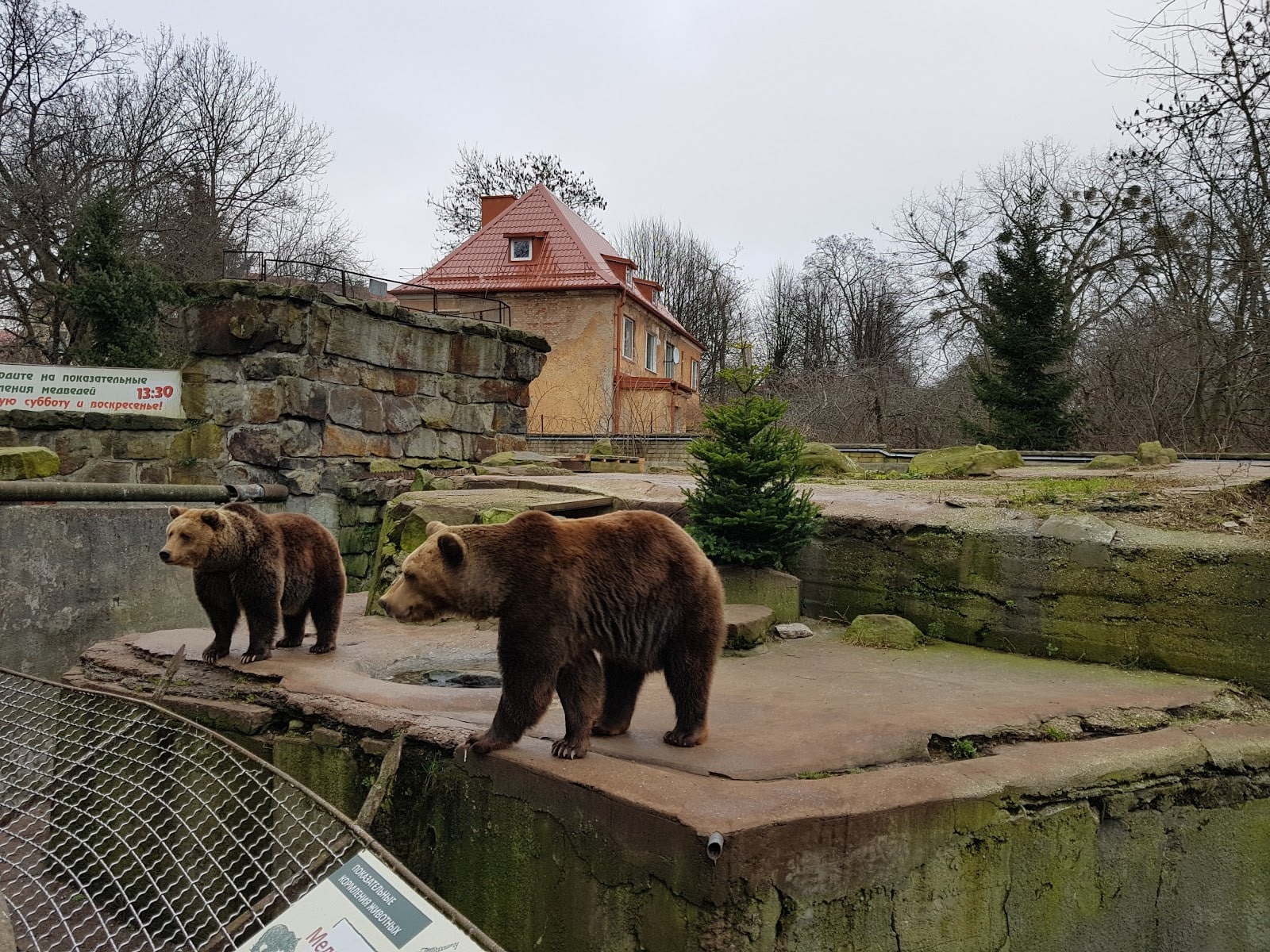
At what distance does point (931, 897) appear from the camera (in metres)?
3.50

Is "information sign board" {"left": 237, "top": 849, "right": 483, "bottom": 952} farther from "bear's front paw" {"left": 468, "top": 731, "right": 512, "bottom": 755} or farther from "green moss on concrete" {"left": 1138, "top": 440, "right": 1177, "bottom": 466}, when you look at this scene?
"green moss on concrete" {"left": 1138, "top": 440, "right": 1177, "bottom": 466}

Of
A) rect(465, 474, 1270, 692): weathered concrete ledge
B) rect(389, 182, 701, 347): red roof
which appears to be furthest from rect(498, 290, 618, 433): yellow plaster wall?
rect(465, 474, 1270, 692): weathered concrete ledge

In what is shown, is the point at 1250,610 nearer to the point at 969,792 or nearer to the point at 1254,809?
the point at 1254,809

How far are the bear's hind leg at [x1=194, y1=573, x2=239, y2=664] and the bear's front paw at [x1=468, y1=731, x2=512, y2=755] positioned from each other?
2.25 m

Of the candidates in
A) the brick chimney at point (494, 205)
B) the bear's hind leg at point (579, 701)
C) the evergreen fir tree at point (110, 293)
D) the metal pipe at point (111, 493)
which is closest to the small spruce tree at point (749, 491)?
the bear's hind leg at point (579, 701)

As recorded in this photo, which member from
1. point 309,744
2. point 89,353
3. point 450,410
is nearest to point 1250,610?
point 309,744

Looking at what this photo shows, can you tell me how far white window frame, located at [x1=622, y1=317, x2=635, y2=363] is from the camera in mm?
28794

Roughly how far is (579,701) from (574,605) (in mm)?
423

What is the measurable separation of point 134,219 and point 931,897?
957 inches

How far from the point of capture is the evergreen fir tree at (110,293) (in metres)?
15.5

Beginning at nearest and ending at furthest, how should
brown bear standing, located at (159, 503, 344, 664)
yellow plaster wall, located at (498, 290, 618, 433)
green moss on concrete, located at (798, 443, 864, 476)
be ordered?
brown bear standing, located at (159, 503, 344, 664) → green moss on concrete, located at (798, 443, 864, 476) → yellow plaster wall, located at (498, 290, 618, 433)

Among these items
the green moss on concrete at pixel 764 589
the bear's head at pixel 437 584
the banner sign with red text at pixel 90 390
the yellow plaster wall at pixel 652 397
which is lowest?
the green moss on concrete at pixel 764 589

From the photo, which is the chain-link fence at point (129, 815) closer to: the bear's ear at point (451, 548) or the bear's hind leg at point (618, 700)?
the bear's ear at point (451, 548)

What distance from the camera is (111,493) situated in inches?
279
